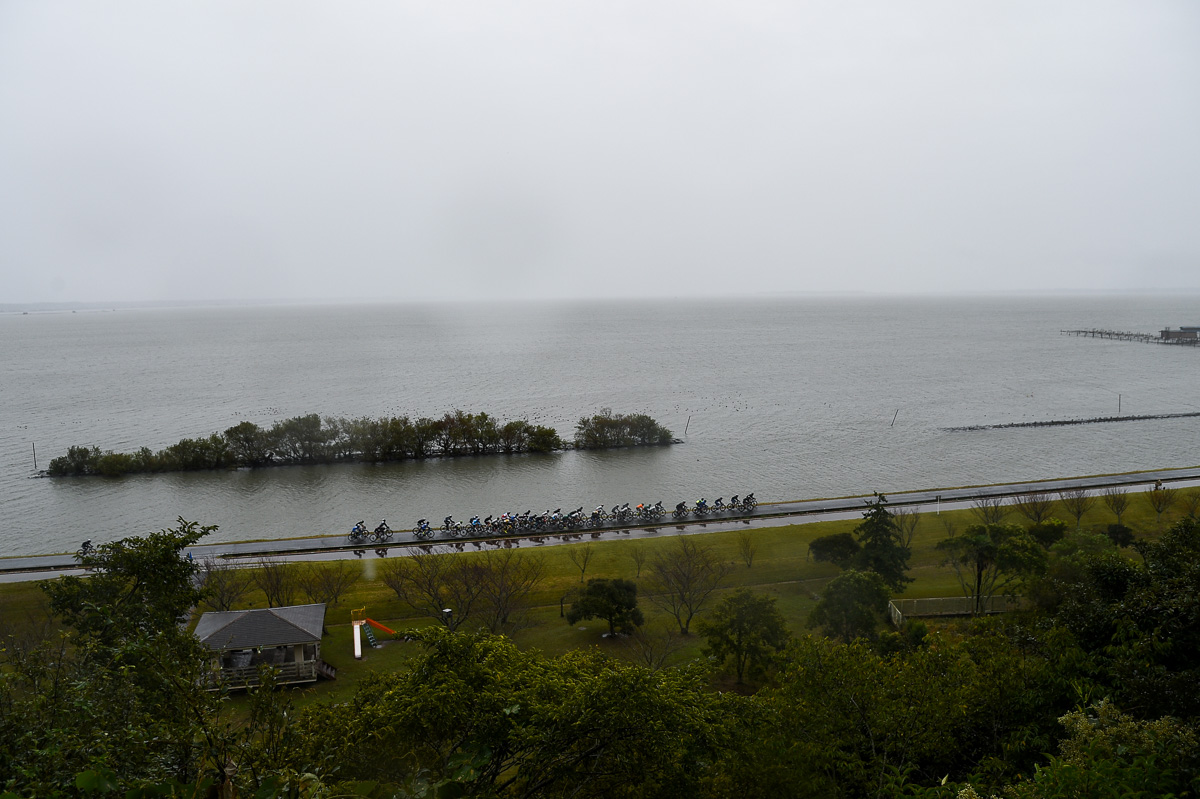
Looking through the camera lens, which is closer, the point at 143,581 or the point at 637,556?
the point at 143,581

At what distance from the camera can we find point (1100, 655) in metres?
13.0

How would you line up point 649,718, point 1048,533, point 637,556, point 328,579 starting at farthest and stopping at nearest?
point 637,556 < point 1048,533 < point 328,579 < point 649,718

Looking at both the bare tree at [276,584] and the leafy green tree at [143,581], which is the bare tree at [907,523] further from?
the leafy green tree at [143,581]

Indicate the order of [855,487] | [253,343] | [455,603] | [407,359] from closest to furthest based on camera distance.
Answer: [455,603] < [855,487] < [407,359] < [253,343]

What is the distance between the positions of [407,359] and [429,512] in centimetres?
8479

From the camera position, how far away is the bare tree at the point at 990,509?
33.8 meters

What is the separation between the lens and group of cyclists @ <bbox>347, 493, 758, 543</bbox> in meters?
36.2

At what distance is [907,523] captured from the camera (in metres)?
34.2

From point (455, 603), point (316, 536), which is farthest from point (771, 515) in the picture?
point (316, 536)

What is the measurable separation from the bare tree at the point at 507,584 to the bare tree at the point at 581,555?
152 centimetres

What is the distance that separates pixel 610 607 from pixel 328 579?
482 inches

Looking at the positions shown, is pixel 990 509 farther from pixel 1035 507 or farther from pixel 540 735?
pixel 540 735

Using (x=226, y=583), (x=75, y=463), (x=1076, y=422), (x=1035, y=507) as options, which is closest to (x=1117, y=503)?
(x=1035, y=507)

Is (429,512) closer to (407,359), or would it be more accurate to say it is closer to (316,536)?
(316,536)
